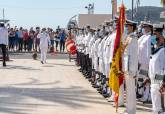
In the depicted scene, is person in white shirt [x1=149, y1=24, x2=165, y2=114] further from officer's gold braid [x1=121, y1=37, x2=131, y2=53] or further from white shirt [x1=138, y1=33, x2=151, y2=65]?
white shirt [x1=138, y1=33, x2=151, y2=65]

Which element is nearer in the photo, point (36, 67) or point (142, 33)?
point (142, 33)

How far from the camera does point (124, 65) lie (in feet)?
37.5

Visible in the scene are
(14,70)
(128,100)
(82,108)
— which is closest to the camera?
(128,100)

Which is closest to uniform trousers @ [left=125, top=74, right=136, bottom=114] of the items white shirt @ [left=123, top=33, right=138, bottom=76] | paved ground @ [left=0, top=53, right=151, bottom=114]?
white shirt @ [left=123, top=33, right=138, bottom=76]

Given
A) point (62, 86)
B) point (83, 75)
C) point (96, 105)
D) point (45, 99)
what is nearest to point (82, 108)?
point (96, 105)

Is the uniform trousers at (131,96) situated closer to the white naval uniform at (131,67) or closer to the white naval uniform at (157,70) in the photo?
the white naval uniform at (131,67)

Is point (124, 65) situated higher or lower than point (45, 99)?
higher

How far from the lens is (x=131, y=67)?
11055mm

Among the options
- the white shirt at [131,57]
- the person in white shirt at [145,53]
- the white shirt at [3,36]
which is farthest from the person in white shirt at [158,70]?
the white shirt at [3,36]

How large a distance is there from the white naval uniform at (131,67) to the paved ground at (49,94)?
913 mm

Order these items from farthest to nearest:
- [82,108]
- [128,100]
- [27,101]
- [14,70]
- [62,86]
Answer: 1. [14,70]
2. [62,86]
3. [27,101]
4. [82,108]
5. [128,100]

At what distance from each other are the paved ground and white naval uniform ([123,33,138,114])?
91 cm

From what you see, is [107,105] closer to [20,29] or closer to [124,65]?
[124,65]

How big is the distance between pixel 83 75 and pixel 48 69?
3327 mm
